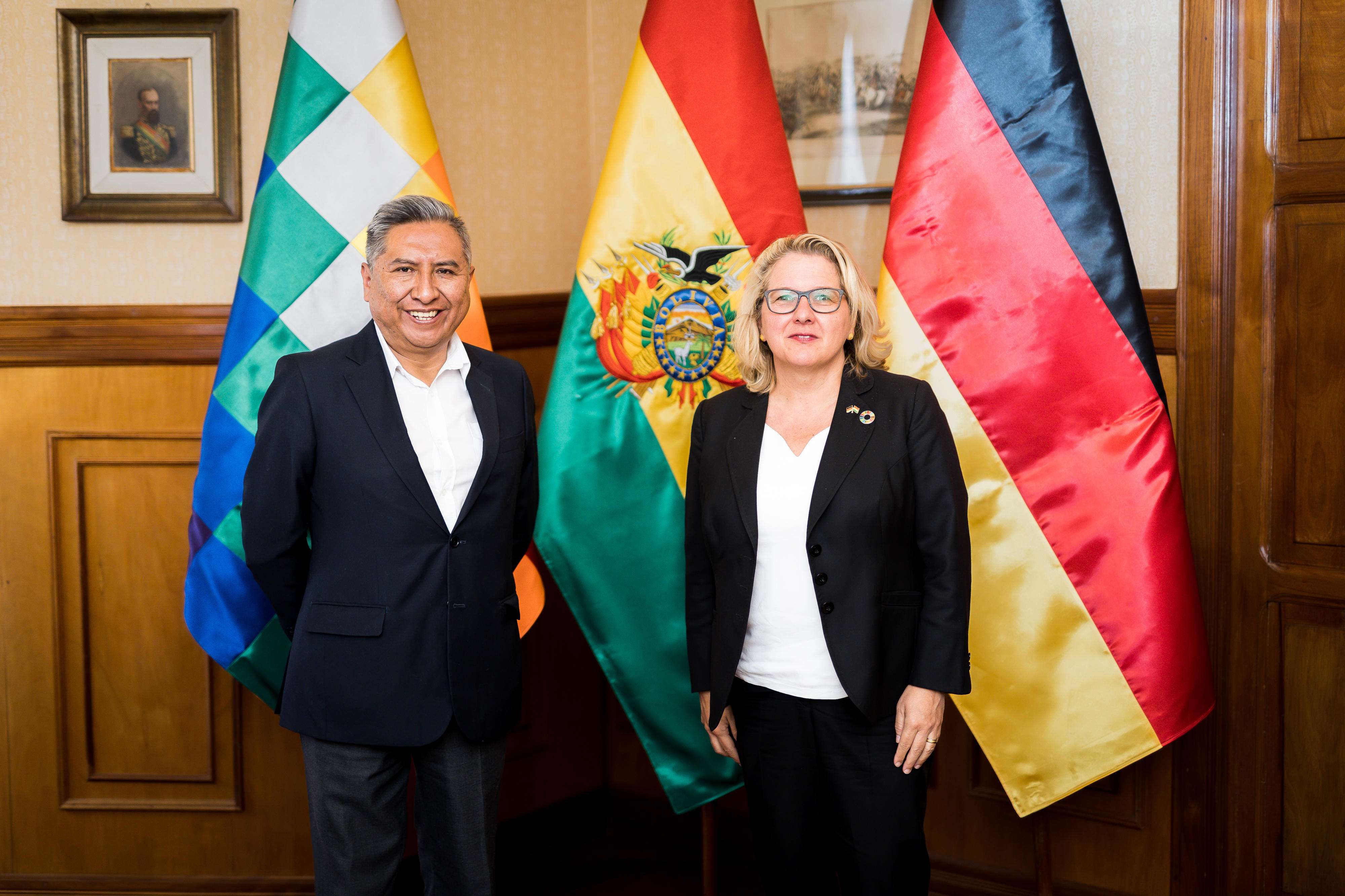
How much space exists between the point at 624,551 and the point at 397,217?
825mm

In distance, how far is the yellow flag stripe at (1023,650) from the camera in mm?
2012

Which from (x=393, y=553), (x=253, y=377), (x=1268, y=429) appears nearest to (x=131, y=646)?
(x=253, y=377)

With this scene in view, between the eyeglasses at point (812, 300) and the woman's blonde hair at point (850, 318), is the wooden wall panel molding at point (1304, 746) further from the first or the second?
the eyeglasses at point (812, 300)

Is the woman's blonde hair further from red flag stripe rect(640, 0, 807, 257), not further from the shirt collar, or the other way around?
the shirt collar

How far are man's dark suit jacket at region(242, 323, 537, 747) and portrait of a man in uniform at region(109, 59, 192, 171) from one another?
997 millimetres

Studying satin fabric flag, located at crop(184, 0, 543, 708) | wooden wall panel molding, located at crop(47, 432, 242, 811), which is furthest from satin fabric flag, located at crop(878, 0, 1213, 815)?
wooden wall panel molding, located at crop(47, 432, 242, 811)

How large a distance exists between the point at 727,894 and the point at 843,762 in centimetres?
116

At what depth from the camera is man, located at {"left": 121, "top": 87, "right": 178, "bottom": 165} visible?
2385mm

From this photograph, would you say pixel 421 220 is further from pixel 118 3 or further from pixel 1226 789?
pixel 1226 789

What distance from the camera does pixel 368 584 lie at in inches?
65.8

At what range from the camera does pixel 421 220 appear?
5.74 feet

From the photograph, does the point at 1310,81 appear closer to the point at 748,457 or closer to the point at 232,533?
the point at 748,457

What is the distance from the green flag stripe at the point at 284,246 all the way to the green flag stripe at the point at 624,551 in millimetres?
499

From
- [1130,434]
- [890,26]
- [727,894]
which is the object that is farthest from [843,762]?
[890,26]
